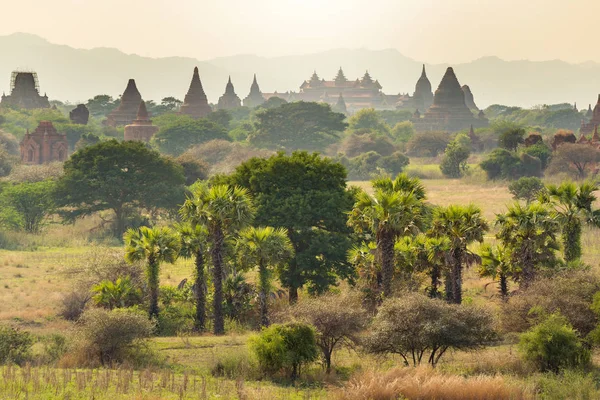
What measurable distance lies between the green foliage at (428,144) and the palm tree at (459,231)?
3368 inches

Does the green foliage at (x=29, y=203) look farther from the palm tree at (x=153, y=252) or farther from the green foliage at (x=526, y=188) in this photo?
the green foliage at (x=526, y=188)

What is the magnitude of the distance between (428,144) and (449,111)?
5282 centimetres

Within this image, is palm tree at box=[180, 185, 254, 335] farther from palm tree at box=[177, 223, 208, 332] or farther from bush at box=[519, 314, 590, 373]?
bush at box=[519, 314, 590, 373]

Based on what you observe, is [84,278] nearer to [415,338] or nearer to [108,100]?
[415,338]

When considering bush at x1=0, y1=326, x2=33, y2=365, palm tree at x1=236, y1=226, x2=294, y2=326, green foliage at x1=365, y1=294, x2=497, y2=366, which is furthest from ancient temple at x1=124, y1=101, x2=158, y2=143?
green foliage at x1=365, y1=294, x2=497, y2=366

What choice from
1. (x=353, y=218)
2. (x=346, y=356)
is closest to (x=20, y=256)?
(x=353, y=218)

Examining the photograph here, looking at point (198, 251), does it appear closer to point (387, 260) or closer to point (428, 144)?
point (387, 260)

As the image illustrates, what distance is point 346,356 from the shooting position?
26.2 m

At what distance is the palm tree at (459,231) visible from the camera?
30234mm

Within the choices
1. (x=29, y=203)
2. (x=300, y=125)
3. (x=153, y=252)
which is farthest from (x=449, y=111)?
(x=153, y=252)

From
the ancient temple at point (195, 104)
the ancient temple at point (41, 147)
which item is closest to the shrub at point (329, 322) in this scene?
the ancient temple at point (41, 147)

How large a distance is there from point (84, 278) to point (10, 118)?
114010 millimetres

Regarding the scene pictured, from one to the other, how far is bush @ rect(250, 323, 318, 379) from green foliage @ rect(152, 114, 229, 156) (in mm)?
90546

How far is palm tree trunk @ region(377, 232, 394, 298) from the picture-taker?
29.9 meters
